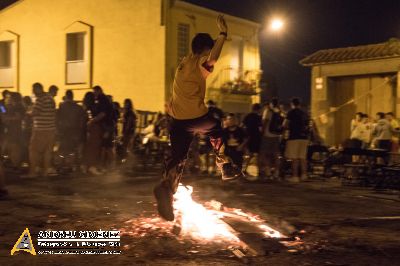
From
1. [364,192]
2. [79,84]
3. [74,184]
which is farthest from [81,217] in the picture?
[79,84]

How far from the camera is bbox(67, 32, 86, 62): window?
20.8 metres

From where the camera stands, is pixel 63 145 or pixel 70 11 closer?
pixel 63 145

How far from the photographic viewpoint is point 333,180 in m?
12.0

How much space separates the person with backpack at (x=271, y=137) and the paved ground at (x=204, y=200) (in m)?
0.99

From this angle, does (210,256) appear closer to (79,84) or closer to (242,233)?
(242,233)

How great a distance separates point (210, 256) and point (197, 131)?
1590 mm

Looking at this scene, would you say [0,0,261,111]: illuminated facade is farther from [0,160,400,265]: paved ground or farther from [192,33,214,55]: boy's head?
[192,33,214,55]: boy's head

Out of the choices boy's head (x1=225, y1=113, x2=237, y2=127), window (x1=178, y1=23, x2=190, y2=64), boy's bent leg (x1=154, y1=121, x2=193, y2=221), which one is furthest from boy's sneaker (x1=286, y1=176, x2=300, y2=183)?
window (x1=178, y1=23, x2=190, y2=64)

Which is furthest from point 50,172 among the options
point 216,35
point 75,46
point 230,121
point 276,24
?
point 276,24

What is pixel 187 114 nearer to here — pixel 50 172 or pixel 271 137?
pixel 271 137

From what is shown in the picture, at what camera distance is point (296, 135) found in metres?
11.4

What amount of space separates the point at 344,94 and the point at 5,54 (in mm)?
15188

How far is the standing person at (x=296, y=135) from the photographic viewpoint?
11361 millimetres

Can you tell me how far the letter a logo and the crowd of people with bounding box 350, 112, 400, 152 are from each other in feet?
33.4
